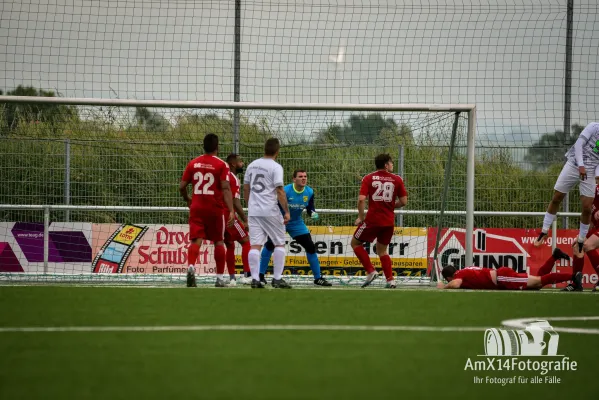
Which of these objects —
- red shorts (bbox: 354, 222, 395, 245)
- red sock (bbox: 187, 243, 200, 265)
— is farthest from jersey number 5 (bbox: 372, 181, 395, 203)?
red sock (bbox: 187, 243, 200, 265)

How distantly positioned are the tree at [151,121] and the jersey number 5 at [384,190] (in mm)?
3688

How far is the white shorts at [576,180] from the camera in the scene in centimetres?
1180

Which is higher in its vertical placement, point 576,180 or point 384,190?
point 576,180

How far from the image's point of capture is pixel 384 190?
12625 millimetres

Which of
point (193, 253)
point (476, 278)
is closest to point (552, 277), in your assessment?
point (476, 278)

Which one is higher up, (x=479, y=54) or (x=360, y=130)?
(x=479, y=54)

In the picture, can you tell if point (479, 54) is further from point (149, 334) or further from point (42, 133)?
point (149, 334)

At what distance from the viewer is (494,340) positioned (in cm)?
487

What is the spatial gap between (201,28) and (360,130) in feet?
10.0

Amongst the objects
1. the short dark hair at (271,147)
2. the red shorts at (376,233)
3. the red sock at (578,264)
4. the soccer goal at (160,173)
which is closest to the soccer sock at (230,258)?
the soccer goal at (160,173)

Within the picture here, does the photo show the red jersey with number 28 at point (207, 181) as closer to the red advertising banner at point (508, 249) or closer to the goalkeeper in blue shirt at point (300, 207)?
the goalkeeper in blue shirt at point (300, 207)

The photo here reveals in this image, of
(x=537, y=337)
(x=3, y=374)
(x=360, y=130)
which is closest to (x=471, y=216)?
(x=360, y=130)

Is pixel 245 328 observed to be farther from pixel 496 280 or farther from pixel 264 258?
pixel 264 258

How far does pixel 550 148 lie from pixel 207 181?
6.64m
